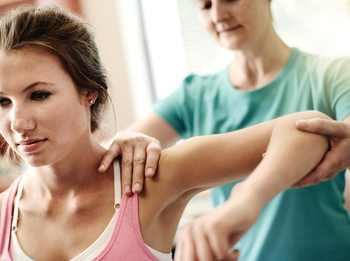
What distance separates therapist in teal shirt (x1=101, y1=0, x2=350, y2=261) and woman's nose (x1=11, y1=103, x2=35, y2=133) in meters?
0.22

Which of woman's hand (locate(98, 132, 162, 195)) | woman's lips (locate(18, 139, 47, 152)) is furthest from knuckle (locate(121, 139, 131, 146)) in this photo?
woman's lips (locate(18, 139, 47, 152))

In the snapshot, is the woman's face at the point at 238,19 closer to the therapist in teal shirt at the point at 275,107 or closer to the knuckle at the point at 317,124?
the therapist in teal shirt at the point at 275,107

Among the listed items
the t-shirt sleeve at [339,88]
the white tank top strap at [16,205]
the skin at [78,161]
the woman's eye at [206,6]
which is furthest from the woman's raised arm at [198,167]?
the woman's eye at [206,6]

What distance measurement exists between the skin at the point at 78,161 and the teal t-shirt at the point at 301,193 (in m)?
0.31

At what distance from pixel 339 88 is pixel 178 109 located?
0.56 meters

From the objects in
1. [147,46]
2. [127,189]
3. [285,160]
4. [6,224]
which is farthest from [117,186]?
[147,46]

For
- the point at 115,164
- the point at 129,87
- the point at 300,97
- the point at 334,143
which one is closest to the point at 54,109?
the point at 115,164

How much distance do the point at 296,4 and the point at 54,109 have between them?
1475 mm

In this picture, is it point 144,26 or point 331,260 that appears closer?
point 331,260

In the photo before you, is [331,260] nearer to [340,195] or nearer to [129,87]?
[340,195]

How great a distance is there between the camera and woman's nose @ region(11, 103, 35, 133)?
78 cm

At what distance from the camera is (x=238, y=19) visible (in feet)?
3.60

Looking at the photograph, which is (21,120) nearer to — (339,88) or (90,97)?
(90,97)

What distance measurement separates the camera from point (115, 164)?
3.13 feet
